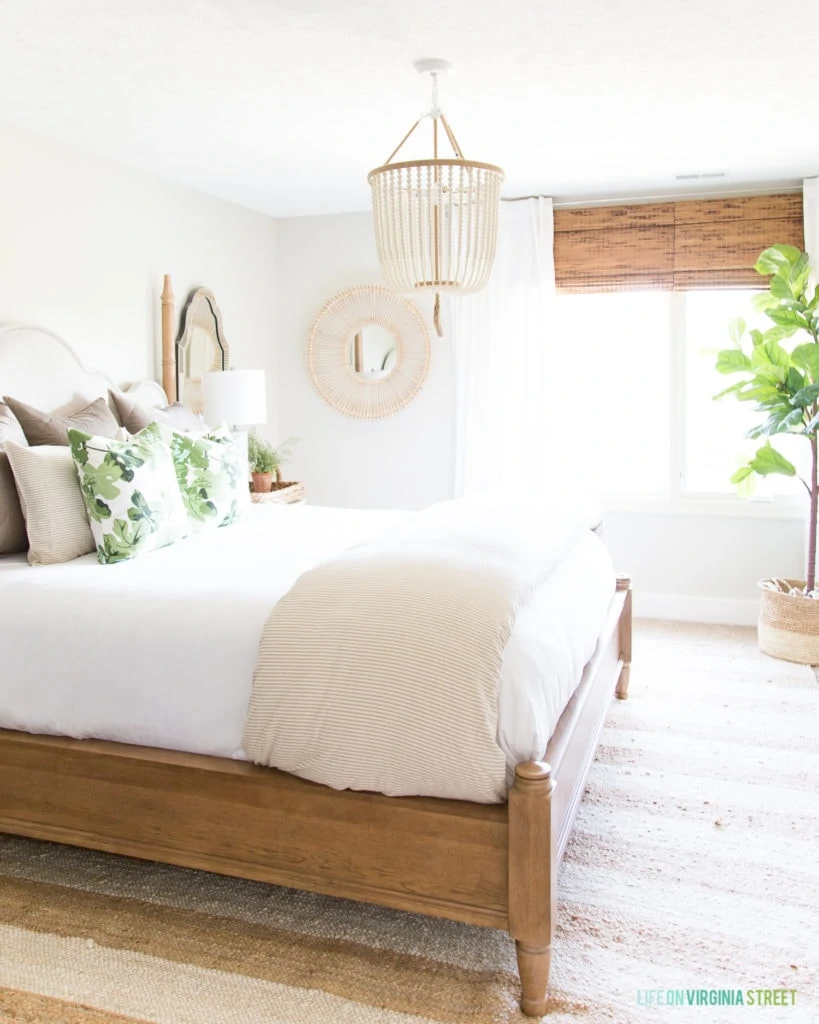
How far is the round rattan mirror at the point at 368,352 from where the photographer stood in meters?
5.47

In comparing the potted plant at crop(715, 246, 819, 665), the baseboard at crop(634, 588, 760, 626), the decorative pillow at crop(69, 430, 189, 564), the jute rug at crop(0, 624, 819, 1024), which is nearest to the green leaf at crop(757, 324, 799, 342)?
the potted plant at crop(715, 246, 819, 665)

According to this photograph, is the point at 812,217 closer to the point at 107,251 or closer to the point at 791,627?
the point at 791,627

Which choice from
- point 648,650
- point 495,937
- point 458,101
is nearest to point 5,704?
point 495,937

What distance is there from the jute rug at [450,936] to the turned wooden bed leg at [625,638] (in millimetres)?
719

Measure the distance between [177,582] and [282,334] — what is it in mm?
3524

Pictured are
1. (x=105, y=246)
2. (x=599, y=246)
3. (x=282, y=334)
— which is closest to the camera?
(x=105, y=246)

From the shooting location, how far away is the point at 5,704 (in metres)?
2.38

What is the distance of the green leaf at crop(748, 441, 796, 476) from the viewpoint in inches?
176

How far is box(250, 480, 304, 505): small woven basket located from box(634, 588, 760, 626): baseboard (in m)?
2.01

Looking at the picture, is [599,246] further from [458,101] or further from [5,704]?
[5,704]

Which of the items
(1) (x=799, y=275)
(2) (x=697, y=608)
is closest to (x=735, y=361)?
(1) (x=799, y=275)

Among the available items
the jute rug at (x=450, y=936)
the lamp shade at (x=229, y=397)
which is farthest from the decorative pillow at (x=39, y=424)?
the jute rug at (x=450, y=936)

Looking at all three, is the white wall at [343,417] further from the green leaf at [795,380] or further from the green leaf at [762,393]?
the green leaf at [795,380]

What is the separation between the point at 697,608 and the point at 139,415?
3.19 metres
